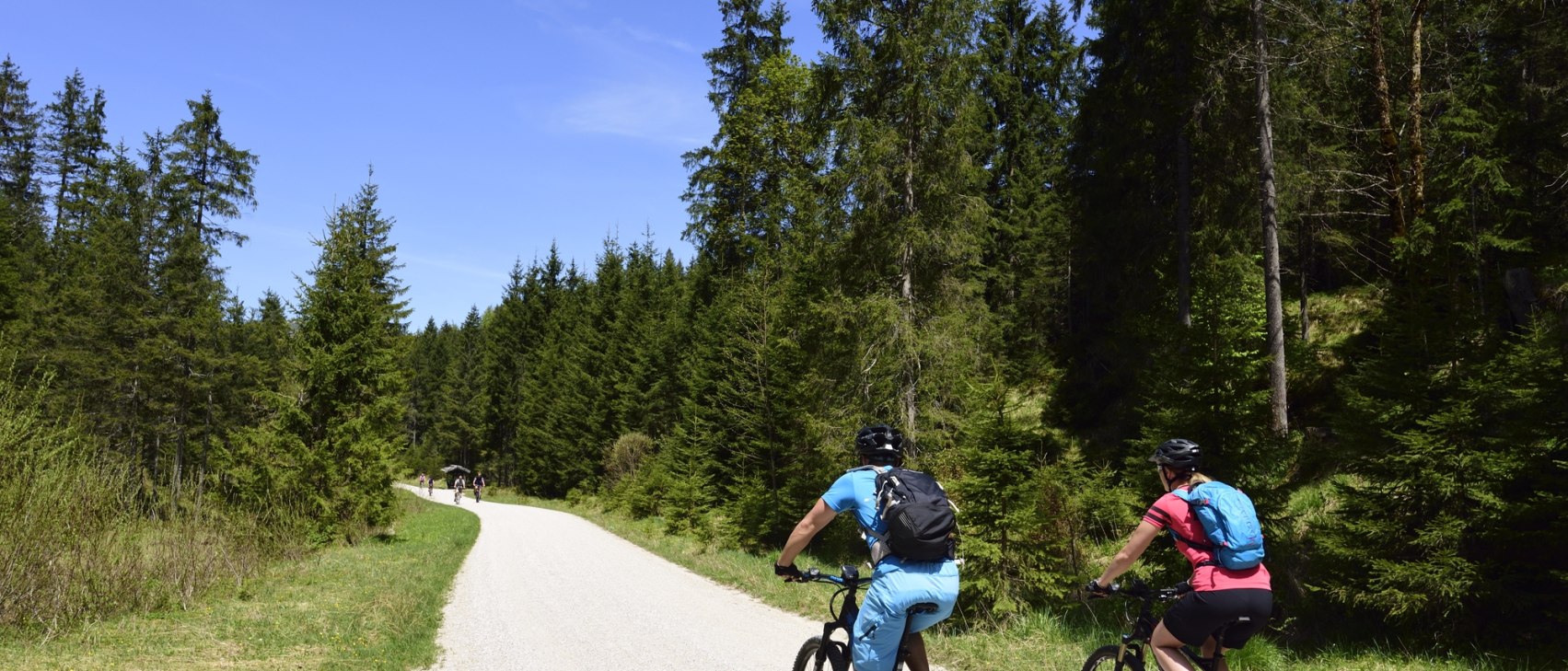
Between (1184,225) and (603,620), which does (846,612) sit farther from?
(1184,225)

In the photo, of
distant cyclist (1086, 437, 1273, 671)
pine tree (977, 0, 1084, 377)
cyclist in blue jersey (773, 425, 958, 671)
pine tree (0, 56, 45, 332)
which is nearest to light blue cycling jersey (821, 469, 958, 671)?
cyclist in blue jersey (773, 425, 958, 671)

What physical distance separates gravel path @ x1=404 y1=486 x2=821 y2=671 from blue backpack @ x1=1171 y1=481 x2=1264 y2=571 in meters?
5.09

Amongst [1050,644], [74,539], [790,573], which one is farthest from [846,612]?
[74,539]

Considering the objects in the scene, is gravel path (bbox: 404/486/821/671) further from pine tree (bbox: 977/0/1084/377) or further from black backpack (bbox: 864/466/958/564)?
pine tree (bbox: 977/0/1084/377)

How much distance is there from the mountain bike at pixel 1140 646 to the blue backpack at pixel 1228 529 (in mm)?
286

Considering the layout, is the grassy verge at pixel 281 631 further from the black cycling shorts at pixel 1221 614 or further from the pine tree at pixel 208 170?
the pine tree at pixel 208 170

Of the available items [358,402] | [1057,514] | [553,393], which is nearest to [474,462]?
[553,393]

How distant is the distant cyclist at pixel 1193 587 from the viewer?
451cm

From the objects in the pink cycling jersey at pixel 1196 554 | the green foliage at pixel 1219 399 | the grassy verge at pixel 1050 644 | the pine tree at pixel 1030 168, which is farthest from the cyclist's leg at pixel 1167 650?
the pine tree at pixel 1030 168

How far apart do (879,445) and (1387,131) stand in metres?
10.2

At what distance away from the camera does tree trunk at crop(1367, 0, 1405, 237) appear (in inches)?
420

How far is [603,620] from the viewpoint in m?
11.2

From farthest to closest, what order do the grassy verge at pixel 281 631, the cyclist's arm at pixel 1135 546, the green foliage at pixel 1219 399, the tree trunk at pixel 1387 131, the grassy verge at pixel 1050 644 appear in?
the tree trunk at pixel 1387 131, the green foliage at pixel 1219 399, the grassy verge at pixel 281 631, the grassy verge at pixel 1050 644, the cyclist's arm at pixel 1135 546

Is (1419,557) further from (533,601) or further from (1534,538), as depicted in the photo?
(533,601)
